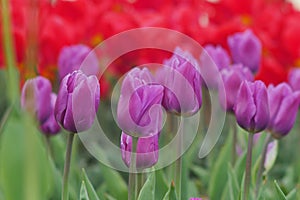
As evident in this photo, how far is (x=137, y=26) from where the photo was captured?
67.2 inches

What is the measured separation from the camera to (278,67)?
5.65 feet

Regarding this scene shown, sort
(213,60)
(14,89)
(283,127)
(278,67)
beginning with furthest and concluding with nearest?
(278,67) → (213,60) → (283,127) → (14,89)

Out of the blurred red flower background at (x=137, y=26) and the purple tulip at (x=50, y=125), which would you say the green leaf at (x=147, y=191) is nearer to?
the purple tulip at (x=50, y=125)

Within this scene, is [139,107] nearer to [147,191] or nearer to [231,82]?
[147,191]

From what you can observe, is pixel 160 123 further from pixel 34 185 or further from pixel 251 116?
pixel 34 185

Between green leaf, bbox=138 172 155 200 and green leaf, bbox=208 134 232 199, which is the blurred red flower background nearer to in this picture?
green leaf, bbox=208 134 232 199

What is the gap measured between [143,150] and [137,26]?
1.01 meters

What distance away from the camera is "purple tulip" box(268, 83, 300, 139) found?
90 centimetres

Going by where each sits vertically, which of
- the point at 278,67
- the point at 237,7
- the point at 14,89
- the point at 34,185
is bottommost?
the point at 34,185

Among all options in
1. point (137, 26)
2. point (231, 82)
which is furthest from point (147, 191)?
point (137, 26)

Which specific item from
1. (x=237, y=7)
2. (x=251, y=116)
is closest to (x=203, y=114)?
(x=237, y=7)

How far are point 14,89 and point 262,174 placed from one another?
0.40 metres

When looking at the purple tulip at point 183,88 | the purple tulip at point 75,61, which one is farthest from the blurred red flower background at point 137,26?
the purple tulip at point 183,88

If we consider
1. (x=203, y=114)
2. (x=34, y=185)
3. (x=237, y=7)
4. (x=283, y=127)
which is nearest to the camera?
(x=34, y=185)
